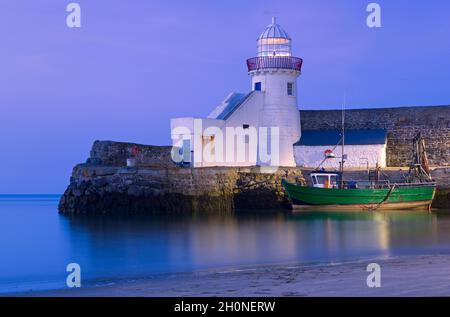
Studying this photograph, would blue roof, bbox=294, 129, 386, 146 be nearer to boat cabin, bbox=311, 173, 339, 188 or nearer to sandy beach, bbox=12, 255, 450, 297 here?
boat cabin, bbox=311, 173, 339, 188

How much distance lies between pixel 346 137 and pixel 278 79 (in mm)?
3437

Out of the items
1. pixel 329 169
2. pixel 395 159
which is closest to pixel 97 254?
pixel 329 169

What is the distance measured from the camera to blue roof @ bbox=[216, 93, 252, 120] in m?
26.3

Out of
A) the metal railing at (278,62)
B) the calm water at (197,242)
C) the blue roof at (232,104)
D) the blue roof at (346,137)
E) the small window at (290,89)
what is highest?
the metal railing at (278,62)

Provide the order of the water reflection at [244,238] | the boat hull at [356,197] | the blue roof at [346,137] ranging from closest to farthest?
1. the water reflection at [244,238]
2. the boat hull at [356,197]
3. the blue roof at [346,137]

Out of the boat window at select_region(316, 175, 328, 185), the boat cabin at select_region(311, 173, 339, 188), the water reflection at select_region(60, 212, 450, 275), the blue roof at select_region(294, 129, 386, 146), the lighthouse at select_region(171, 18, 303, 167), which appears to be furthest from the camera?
the blue roof at select_region(294, 129, 386, 146)

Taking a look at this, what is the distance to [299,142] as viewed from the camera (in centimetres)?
2738

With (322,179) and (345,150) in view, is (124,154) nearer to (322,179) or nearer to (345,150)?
(322,179)

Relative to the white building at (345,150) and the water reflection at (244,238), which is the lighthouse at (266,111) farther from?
the water reflection at (244,238)

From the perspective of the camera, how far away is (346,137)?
27.2 metres

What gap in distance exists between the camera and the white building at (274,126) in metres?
26.2

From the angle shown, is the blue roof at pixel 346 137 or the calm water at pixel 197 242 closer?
the calm water at pixel 197 242

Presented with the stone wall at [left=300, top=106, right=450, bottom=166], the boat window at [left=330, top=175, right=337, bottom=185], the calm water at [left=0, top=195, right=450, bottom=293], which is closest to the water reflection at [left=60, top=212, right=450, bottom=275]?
the calm water at [left=0, top=195, right=450, bottom=293]

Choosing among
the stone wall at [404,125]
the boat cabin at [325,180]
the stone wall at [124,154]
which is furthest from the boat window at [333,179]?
the stone wall at [124,154]
